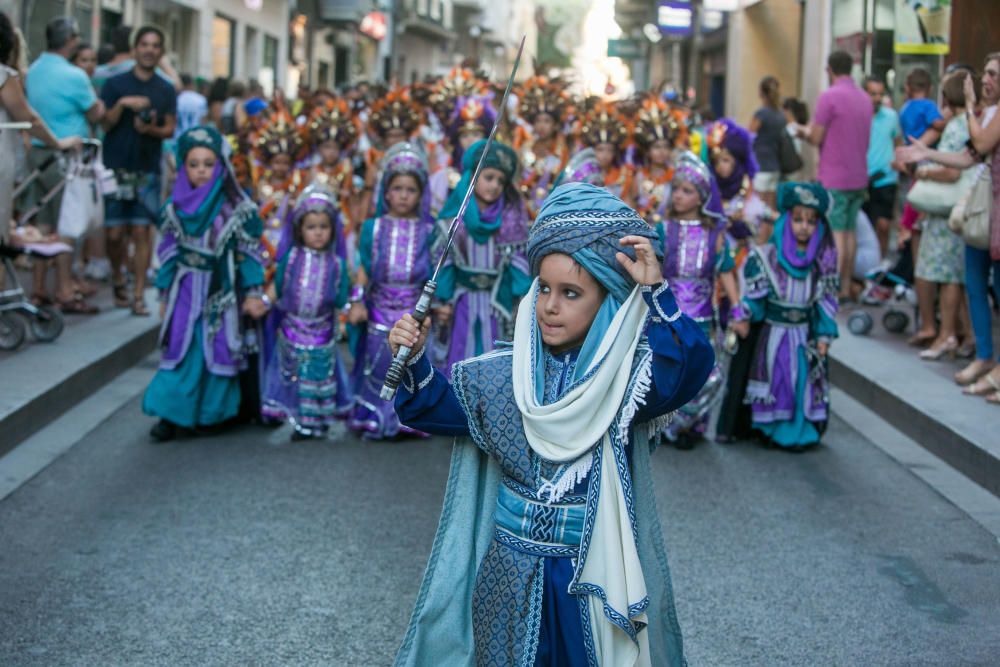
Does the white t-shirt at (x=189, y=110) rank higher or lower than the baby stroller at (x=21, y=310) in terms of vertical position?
higher

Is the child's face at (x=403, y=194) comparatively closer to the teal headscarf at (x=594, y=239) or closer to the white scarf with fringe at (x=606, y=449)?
the teal headscarf at (x=594, y=239)

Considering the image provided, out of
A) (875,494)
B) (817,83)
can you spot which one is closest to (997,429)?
(875,494)

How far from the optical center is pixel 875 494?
793 cm

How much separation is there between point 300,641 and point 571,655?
181cm

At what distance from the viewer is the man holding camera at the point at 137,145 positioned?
43.0 feet

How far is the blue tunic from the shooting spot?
375 cm

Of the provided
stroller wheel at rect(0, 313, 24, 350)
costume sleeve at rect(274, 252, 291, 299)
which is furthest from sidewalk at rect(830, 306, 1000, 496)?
stroller wheel at rect(0, 313, 24, 350)

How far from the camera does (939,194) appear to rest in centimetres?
1107

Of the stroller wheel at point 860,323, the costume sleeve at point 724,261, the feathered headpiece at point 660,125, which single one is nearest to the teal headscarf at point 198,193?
the costume sleeve at point 724,261

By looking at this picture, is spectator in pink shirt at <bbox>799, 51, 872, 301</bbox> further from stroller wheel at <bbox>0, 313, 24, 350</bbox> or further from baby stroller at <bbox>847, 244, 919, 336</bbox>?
stroller wheel at <bbox>0, 313, 24, 350</bbox>

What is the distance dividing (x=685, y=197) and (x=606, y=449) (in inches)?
211

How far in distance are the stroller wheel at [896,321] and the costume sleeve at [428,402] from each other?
30.4ft

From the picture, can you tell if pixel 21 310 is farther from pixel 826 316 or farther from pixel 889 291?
pixel 889 291

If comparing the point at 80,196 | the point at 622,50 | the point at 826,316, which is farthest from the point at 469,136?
the point at 622,50
